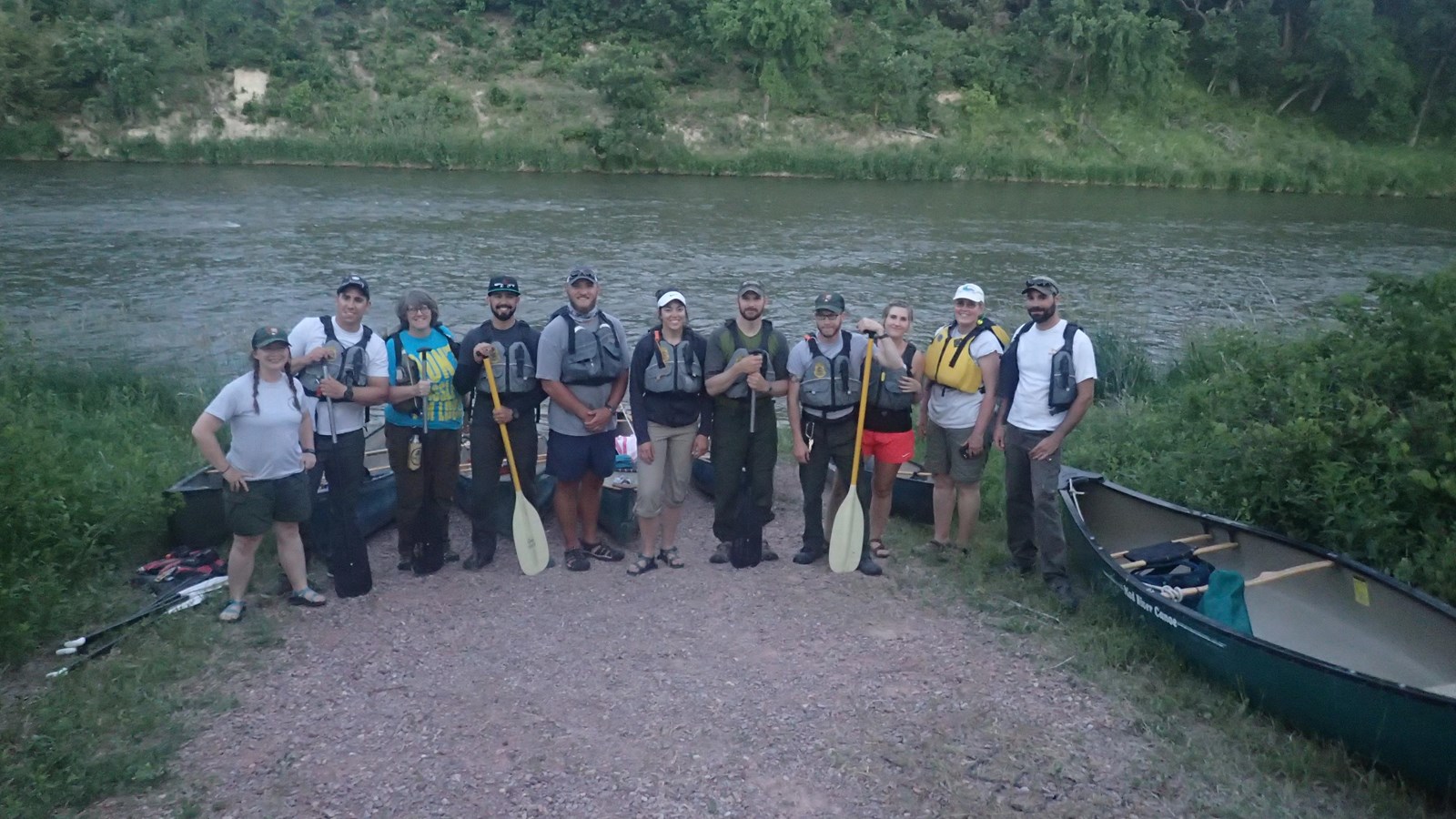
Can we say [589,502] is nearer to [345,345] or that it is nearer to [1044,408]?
[345,345]

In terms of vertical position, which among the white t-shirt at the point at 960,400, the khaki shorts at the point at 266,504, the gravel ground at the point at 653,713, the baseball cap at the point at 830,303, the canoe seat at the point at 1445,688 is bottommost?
the gravel ground at the point at 653,713

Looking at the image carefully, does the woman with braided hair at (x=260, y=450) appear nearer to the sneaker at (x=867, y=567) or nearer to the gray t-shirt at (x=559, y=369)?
the gray t-shirt at (x=559, y=369)

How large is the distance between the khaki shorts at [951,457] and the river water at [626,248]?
27.5 feet

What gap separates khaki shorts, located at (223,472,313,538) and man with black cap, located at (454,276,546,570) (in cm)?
112

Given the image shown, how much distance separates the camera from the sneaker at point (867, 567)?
23.6 feet

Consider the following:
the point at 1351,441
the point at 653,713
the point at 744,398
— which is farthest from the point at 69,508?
the point at 1351,441

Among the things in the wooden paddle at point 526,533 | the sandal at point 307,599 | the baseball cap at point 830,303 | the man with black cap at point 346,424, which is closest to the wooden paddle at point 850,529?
the baseball cap at point 830,303

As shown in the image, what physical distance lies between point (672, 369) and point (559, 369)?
66cm

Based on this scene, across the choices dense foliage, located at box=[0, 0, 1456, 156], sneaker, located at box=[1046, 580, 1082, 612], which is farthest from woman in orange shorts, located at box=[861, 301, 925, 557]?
dense foliage, located at box=[0, 0, 1456, 156]

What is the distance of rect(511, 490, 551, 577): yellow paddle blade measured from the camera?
279 inches

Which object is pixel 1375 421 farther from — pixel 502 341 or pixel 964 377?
pixel 502 341

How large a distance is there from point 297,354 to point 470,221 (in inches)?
778

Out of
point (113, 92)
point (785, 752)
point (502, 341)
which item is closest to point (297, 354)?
point (502, 341)

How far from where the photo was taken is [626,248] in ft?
74.7
